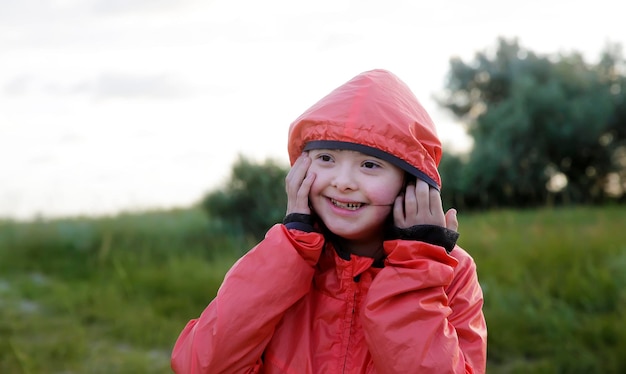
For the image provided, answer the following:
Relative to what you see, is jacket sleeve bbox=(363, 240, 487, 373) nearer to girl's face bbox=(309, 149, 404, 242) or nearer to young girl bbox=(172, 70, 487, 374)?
young girl bbox=(172, 70, 487, 374)

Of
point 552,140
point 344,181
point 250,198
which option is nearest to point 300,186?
point 344,181

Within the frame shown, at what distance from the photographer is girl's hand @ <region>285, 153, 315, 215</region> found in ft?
8.51

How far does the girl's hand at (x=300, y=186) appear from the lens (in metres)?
2.59

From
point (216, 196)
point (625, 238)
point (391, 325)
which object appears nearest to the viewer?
point (391, 325)

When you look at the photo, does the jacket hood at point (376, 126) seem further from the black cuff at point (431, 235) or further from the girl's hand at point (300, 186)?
the black cuff at point (431, 235)

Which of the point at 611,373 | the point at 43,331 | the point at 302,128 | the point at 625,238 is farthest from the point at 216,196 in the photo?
the point at 302,128

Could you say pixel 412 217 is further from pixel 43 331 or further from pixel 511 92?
pixel 511 92

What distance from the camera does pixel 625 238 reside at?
7133 millimetres

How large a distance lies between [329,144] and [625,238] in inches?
215

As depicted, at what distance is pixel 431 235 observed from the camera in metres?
2.51

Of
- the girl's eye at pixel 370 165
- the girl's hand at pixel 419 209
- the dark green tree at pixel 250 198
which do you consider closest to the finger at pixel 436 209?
the girl's hand at pixel 419 209

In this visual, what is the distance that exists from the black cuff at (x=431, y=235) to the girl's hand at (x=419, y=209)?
0.03 m

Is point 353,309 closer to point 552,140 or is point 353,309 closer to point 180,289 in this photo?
point 180,289

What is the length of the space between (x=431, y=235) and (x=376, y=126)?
42 centimetres
